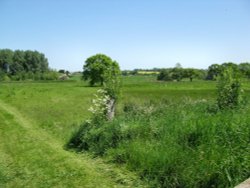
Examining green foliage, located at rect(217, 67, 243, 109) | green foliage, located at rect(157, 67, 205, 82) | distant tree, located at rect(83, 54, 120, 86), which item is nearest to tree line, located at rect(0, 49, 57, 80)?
green foliage, located at rect(157, 67, 205, 82)

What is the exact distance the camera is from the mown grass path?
7.34 meters

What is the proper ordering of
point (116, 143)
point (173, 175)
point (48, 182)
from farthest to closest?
point (116, 143) < point (48, 182) < point (173, 175)

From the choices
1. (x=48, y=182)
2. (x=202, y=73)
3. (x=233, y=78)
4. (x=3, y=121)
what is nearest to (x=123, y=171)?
(x=48, y=182)

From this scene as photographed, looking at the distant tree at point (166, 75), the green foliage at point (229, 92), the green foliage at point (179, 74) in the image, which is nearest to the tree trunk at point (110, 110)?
the green foliage at point (229, 92)

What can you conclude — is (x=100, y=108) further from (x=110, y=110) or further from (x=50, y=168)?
(x=50, y=168)

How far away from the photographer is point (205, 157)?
6.78m

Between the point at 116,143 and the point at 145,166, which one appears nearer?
the point at 145,166

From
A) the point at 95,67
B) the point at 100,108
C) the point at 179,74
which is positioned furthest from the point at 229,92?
the point at 179,74

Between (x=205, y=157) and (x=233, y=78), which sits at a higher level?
(x=233, y=78)

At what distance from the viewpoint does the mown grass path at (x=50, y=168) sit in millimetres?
7336

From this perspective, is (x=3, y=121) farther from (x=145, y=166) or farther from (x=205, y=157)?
(x=205, y=157)

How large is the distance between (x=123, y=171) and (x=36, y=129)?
825 centimetres

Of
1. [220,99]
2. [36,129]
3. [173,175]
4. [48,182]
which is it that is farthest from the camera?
[36,129]

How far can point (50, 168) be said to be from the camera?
8469 millimetres
